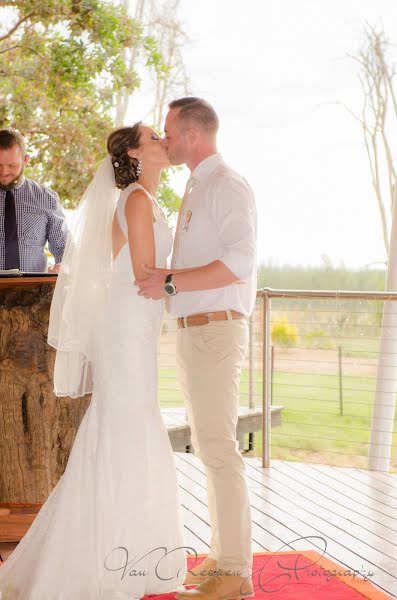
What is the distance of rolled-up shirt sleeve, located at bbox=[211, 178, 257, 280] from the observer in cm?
269

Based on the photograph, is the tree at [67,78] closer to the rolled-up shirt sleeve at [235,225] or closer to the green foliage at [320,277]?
the rolled-up shirt sleeve at [235,225]

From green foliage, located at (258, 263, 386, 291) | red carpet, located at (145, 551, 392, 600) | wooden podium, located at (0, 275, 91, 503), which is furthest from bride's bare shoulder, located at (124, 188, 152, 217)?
green foliage, located at (258, 263, 386, 291)

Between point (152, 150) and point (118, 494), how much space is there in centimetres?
131

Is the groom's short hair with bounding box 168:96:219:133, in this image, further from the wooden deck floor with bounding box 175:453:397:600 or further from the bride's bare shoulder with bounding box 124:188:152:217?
the wooden deck floor with bounding box 175:453:397:600

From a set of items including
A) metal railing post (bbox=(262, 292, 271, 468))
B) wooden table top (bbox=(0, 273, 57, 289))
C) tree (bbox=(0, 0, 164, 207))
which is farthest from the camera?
tree (bbox=(0, 0, 164, 207))

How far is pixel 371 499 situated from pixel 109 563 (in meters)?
Result: 2.13

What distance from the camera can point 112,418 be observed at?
2.88 metres

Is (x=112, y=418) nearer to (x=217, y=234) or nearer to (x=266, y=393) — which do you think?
(x=217, y=234)

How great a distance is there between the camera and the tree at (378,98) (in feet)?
33.6

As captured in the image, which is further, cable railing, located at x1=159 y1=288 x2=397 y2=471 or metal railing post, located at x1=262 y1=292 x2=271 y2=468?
cable railing, located at x1=159 y1=288 x2=397 y2=471

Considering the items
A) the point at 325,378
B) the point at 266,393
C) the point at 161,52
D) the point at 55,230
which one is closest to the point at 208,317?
the point at 55,230

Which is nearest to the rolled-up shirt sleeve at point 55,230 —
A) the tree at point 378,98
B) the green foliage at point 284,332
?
the tree at point 378,98

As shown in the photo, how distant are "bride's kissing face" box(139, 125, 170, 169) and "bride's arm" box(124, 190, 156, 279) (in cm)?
20

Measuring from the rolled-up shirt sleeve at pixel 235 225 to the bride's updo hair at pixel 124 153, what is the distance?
405 millimetres
